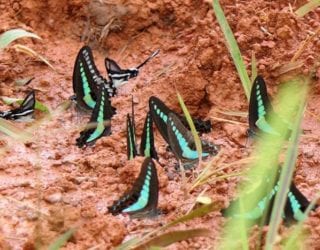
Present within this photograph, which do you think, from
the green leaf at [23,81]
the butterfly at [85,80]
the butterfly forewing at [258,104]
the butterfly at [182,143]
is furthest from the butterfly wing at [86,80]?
the butterfly forewing at [258,104]

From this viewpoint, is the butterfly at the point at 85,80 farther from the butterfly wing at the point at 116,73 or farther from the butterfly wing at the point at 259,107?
the butterfly wing at the point at 259,107

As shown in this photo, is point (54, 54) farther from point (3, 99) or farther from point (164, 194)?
point (164, 194)

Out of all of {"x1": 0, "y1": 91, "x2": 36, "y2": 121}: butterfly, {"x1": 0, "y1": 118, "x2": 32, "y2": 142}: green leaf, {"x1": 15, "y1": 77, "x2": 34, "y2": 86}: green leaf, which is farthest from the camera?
{"x1": 15, "y1": 77, "x2": 34, "y2": 86}: green leaf

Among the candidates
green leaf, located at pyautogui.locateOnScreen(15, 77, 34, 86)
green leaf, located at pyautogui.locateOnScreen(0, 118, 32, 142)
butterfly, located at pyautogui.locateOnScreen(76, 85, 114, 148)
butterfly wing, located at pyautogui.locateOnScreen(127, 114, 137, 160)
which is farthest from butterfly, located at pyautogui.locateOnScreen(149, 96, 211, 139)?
green leaf, located at pyautogui.locateOnScreen(15, 77, 34, 86)

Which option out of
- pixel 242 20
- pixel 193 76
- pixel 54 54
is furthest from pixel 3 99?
pixel 242 20

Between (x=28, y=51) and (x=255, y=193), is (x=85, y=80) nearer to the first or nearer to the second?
(x=28, y=51)

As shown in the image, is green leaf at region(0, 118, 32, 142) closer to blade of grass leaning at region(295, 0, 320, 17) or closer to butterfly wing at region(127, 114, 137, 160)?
butterfly wing at region(127, 114, 137, 160)

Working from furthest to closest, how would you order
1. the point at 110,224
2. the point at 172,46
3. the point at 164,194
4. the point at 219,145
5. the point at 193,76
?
the point at 172,46
the point at 193,76
the point at 219,145
the point at 164,194
the point at 110,224
